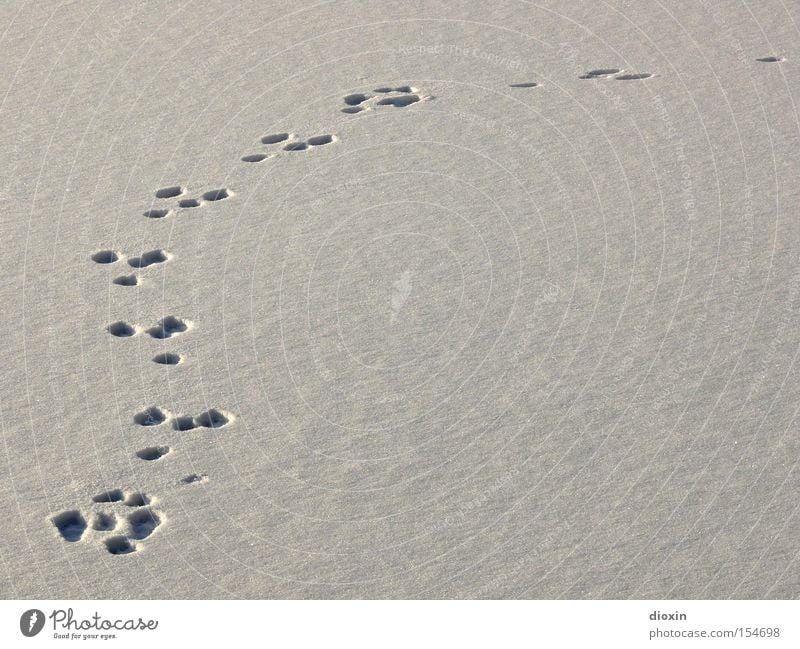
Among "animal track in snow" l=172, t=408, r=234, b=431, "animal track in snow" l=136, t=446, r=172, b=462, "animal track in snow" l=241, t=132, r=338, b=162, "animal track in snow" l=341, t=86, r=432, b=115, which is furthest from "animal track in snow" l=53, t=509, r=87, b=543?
"animal track in snow" l=341, t=86, r=432, b=115

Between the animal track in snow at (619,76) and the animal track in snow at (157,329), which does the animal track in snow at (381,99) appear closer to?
the animal track in snow at (619,76)

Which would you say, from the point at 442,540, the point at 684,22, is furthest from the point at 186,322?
the point at 684,22

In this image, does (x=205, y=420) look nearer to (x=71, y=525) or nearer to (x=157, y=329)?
(x=157, y=329)

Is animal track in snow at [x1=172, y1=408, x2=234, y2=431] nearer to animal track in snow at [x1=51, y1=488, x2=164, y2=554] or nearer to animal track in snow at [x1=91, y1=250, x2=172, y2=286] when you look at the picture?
animal track in snow at [x1=51, y1=488, x2=164, y2=554]

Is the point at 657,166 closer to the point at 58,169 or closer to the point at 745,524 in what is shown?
the point at 745,524

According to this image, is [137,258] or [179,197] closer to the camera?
[137,258]

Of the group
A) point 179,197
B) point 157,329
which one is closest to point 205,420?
point 157,329

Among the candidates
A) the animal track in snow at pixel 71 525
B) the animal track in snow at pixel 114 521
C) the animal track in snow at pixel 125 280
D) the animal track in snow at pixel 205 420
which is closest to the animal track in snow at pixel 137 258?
the animal track in snow at pixel 125 280
